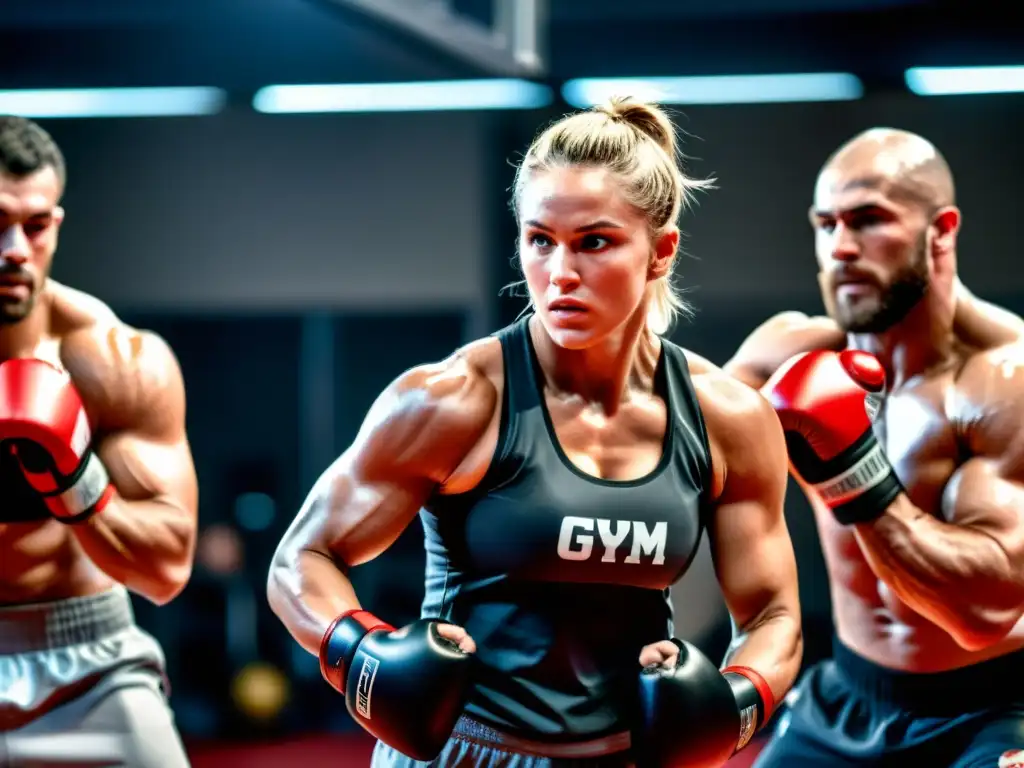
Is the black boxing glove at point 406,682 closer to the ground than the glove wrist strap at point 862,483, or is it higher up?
closer to the ground

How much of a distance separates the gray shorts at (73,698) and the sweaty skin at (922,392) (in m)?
1.42

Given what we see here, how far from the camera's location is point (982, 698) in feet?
9.21

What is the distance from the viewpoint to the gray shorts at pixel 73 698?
2.62 m

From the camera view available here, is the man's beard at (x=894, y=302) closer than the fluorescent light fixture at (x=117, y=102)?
Yes

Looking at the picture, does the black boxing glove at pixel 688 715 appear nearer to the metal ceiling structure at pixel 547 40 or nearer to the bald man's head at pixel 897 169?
the bald man's head at pixel 897 169

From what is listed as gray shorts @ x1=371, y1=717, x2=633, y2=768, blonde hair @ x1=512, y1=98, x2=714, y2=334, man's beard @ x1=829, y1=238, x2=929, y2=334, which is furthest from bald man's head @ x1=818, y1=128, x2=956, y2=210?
gray shorts @ x1=371, y1=717, x2=633, y2=768

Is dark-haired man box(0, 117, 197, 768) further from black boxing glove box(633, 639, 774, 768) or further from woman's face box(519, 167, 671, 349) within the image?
black boxing glove box(633, 639, 774, 768)

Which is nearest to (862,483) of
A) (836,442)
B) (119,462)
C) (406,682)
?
(836,442)

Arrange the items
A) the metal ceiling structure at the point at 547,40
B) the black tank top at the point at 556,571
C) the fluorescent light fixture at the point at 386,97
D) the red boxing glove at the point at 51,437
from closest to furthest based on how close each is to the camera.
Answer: the black tank top at the point at 556,571, the red boxing glove at the point at 51,437, the metal ceiling structure at the point at 547,40, the fluorescent light fixture at the point at 386,97

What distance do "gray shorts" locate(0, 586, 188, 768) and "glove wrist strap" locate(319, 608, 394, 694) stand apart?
78 cm

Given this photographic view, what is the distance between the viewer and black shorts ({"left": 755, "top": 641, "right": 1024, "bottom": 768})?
109 inches

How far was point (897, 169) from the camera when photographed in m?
2.95

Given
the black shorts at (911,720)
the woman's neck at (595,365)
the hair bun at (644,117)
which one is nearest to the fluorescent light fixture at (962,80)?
the black shorts at (911,720)

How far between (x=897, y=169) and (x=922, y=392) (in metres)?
0.48
